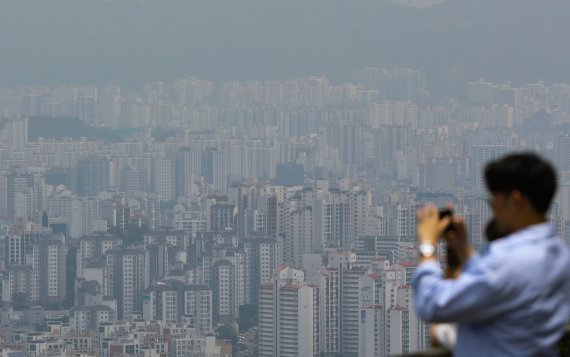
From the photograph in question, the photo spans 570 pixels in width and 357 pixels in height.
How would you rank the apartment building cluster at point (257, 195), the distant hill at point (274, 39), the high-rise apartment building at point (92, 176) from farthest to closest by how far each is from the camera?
1. the distant hill at point (274, 39)
2. the high-rise apartment building at point (92, 176)
3. the apartment building cluster at point (257, 195)

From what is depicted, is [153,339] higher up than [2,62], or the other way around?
[2,62]

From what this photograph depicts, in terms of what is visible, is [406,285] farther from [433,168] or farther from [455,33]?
[455,33]

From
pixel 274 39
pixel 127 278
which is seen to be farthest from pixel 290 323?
pixel 274 39

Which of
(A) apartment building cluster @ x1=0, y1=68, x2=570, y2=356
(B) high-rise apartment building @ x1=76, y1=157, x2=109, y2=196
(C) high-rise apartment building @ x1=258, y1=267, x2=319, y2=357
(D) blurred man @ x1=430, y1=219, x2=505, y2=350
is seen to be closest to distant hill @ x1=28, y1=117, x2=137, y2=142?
(A) apartment building cluster @ x1=0, y1=68, x2=570, y2=356

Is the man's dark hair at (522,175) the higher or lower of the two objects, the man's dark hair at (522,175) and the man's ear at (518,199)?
the higher

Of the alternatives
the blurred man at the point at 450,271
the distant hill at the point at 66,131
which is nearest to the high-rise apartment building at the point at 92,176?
the distant hill at the point at 66,131

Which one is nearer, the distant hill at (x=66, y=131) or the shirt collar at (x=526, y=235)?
the shirt collar at (x=526, y=235)

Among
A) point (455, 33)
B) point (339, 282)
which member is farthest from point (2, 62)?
point (339, 282)

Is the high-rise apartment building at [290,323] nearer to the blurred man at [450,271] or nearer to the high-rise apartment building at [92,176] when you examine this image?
the high-rise apartment building at [92,176]
